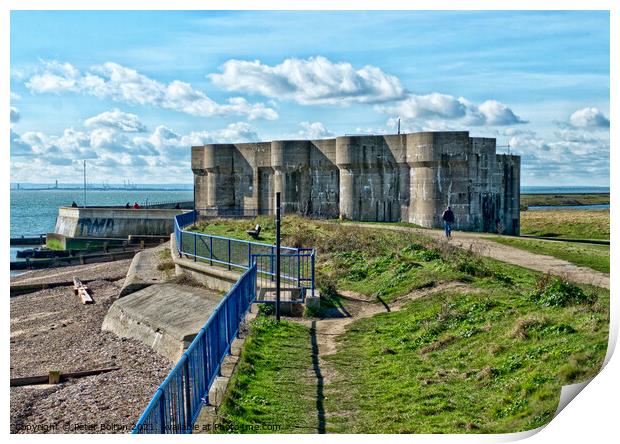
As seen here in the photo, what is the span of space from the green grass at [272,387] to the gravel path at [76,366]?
6.68 feet

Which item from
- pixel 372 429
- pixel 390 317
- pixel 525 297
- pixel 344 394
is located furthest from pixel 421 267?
pixel 372 429

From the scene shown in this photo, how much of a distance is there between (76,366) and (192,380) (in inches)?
314

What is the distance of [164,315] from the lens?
57.8 ft

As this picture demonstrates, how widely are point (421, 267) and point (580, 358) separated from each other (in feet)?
28.9

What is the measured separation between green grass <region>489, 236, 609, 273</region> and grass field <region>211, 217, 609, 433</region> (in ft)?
13.1

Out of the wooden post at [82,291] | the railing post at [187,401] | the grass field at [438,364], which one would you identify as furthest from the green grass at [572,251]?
the wooden post at [82,291]

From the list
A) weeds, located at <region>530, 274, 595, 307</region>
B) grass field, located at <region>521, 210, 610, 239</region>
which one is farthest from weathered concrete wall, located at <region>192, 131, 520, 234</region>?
weeds, located at <region>530, 274, 595, 307</region>

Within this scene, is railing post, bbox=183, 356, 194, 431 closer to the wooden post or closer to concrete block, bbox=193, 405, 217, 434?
concrete block, bbox=193, 405, 217, 434

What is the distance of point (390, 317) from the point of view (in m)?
14.5

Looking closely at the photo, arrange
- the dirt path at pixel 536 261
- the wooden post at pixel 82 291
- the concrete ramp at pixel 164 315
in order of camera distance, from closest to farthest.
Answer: the concrete ramp at pixel 164 315
the dirt path at pixel 536 261
the wooden post at pixel 82 291

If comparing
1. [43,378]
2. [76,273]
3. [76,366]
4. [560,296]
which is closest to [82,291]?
[76,273]

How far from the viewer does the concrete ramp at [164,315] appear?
15797mm

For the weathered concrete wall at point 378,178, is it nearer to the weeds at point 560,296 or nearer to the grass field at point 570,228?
the grass field at point 570,228

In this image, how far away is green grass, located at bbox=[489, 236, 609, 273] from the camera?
19.1 metres
